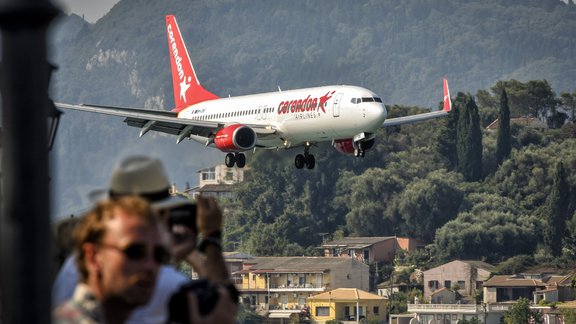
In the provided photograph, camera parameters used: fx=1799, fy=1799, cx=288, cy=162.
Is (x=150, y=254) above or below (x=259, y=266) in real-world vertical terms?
below

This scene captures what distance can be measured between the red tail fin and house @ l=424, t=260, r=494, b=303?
7035 cm

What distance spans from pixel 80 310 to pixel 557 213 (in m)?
186

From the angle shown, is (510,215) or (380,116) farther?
(510,215)

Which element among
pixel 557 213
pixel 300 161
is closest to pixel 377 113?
pixel 300 161

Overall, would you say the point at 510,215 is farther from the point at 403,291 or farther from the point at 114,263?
the point at 114,263

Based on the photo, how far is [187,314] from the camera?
260 inches

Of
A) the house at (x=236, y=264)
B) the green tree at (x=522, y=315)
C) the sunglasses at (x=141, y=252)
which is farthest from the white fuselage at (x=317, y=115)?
the house at (x=236, y=264)

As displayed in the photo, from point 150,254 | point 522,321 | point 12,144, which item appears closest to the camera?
point 12,144

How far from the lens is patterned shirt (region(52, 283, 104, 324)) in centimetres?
599

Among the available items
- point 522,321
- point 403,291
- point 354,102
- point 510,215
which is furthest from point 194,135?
point 510,215

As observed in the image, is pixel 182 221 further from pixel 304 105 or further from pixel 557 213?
pixel 557 213

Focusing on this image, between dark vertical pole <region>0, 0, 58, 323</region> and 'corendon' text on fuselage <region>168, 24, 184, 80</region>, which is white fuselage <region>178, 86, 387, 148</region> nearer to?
'corendon' text on fuselage <region>168, 24, 184, 80</region>

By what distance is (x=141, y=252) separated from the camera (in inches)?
251

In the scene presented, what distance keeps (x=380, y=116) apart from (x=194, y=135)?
13161 millimetres
